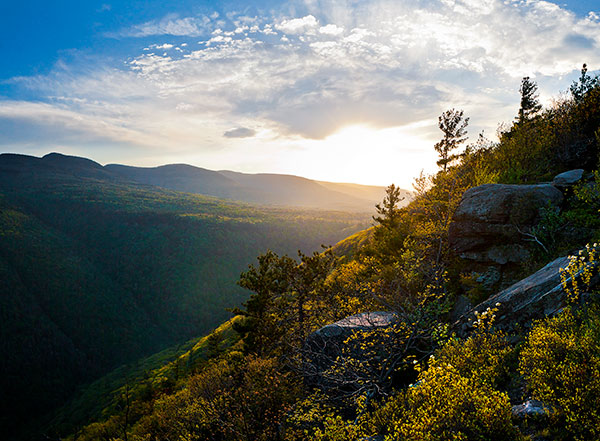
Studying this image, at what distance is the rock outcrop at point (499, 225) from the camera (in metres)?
17.8

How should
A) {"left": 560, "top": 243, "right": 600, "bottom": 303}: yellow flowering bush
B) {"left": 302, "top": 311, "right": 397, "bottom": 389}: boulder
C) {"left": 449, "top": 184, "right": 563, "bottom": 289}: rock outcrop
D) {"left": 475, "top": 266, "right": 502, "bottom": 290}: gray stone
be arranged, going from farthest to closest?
{"left": 449, "top": 184, "right": 563, "bottom": 289}: rock outcrop < {"left": 475, "top": 266, "right": 502, "bottom": 290}: gray stone < {"left": 302, "top": 311, "right": 397, "bottom": 389}: boulder < {"left": 560, "top": 243, "right": 600, "bottom": 303}: yellow flowering bush

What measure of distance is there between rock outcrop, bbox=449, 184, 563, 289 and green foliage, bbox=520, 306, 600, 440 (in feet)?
36.1

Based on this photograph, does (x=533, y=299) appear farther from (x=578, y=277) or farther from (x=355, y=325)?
(x=355, y=325)

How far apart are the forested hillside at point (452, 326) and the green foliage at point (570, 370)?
34 millimetres

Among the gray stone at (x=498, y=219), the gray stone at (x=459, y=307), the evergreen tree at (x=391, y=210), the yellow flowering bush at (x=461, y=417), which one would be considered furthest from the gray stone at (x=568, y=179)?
the yellow flowering bush at (x=461, y=417)

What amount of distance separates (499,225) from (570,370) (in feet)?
49.8

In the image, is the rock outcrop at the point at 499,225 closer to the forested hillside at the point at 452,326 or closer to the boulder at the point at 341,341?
the forested hillside at the point at 452,326

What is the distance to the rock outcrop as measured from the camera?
58.5ft

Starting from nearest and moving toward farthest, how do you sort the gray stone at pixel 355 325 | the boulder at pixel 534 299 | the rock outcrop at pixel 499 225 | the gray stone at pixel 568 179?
the boulder at pixel 534 299
the gray stone at pixel 355 325
the rock outcrop at pixel 499 225
the gray stone at pixel 568 179

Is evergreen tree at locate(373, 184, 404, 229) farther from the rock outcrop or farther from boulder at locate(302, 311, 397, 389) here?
boulder at locate(302, 311, 397, 389)

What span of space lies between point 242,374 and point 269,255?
12.9 metres

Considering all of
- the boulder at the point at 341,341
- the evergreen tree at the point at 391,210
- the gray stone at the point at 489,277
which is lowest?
the boulder at the point at 341,341

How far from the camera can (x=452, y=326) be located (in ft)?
48.3

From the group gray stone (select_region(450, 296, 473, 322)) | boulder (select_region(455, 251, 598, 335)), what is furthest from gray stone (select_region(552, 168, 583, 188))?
boulder (select_region(455, 251, 598, 335))
